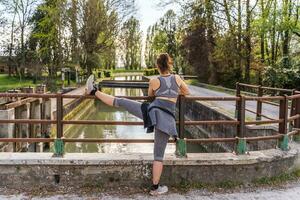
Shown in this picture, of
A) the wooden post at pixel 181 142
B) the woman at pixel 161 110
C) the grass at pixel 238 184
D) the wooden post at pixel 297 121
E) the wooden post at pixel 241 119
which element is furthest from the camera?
the wooden post at pixel 297 121

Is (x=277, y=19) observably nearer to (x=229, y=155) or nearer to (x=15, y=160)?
(x=229, y=155)

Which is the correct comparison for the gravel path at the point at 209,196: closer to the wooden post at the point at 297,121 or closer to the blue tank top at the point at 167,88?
the blue tank top at the point at 167,88

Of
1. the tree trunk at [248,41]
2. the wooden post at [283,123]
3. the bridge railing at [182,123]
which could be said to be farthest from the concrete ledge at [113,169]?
the tree trunk at [248,41]

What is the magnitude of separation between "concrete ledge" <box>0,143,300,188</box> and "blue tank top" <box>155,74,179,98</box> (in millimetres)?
922

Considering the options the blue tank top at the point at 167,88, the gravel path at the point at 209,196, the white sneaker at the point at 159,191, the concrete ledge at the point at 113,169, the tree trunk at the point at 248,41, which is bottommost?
the gravel path at the point at 209,196

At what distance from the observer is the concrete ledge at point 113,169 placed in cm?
464

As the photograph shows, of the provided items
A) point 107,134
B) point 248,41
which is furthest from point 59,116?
point 248,41

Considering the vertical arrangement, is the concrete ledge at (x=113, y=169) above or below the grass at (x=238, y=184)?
above

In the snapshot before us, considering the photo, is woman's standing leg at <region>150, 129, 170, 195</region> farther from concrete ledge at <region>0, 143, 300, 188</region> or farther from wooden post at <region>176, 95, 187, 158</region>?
wooden post at <region>176, 95, 187, 158</region>

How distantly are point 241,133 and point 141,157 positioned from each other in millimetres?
1475

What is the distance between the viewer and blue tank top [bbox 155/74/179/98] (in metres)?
4.40

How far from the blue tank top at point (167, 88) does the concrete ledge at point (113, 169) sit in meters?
0.92

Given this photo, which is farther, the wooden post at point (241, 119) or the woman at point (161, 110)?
the wooden post at point (241, 119)

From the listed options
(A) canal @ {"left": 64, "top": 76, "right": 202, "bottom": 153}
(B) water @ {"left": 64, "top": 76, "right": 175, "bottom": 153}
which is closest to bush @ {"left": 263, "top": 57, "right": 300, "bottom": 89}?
(A) canal @ {"left": 64, "top": 76, "right": 202, "bottom": 153}
